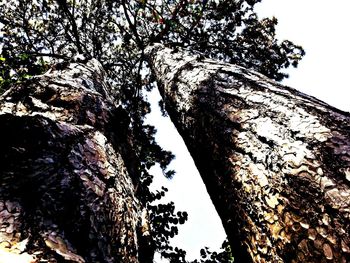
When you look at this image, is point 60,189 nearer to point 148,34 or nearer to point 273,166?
point 273,166

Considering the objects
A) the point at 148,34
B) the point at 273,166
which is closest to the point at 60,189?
the point at 273,166

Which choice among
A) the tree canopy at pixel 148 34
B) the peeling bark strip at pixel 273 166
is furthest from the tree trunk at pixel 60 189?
the tree canopy at pixel 148 34

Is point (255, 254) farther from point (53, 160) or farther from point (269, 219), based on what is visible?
point (53, 160)

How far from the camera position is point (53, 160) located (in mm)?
1299

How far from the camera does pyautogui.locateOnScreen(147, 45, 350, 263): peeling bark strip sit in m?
1.09

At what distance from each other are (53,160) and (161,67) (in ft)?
8.98

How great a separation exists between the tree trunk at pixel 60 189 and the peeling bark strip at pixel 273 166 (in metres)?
0.52

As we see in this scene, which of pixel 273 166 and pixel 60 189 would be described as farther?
pixel 273 166

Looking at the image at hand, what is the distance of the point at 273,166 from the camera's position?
53.1 inches

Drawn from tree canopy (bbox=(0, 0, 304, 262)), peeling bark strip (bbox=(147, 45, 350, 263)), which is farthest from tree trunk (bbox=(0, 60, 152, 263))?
tree canopy (bbox=(0, 0, 304, 262))

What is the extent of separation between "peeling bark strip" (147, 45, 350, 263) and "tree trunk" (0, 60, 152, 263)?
52 cm

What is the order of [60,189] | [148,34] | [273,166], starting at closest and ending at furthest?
1. [60,189]
2. [273,166]
3. [148,34]

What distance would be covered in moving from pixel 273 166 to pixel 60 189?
2.84 ft

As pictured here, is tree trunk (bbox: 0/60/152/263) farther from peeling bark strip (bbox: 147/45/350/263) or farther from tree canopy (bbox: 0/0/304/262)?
tree canopy (bbox: 0/0/304/262)
